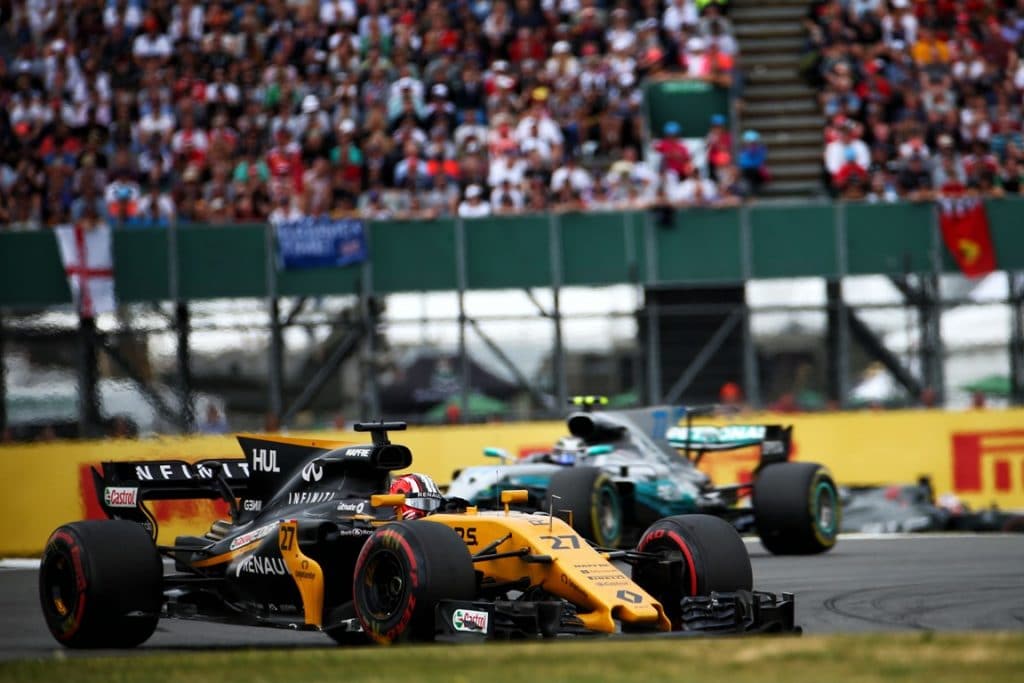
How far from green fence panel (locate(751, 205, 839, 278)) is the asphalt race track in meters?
5.84

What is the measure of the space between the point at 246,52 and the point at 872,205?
9550 millimetres

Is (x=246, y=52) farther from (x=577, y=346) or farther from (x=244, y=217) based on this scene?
(x=577, y=346)

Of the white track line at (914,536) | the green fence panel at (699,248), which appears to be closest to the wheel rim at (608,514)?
the white track line at (914,536)

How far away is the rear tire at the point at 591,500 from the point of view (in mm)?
15930

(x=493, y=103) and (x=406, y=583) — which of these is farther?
(x=493, y=103)

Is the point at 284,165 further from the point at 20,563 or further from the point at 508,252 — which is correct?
the point at 20,563

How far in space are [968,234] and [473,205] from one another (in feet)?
21.7

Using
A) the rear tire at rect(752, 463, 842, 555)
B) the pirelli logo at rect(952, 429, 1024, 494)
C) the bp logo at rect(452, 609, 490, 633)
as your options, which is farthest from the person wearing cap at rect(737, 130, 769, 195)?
the bp logo at rect(452, 609, 490, 633)

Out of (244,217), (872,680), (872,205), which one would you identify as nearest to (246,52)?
(244,217)

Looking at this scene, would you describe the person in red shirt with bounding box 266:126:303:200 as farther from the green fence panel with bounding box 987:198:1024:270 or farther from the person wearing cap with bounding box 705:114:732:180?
the green fence panel with bounding box 987:198:1024:270

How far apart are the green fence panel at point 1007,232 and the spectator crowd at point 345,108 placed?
11.4 ft

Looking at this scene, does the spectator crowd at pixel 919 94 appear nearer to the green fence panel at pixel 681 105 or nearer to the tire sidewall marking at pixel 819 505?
the green fence panel at pixel 681 105

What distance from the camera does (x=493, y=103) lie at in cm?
2520

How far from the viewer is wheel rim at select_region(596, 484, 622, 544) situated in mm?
16188
